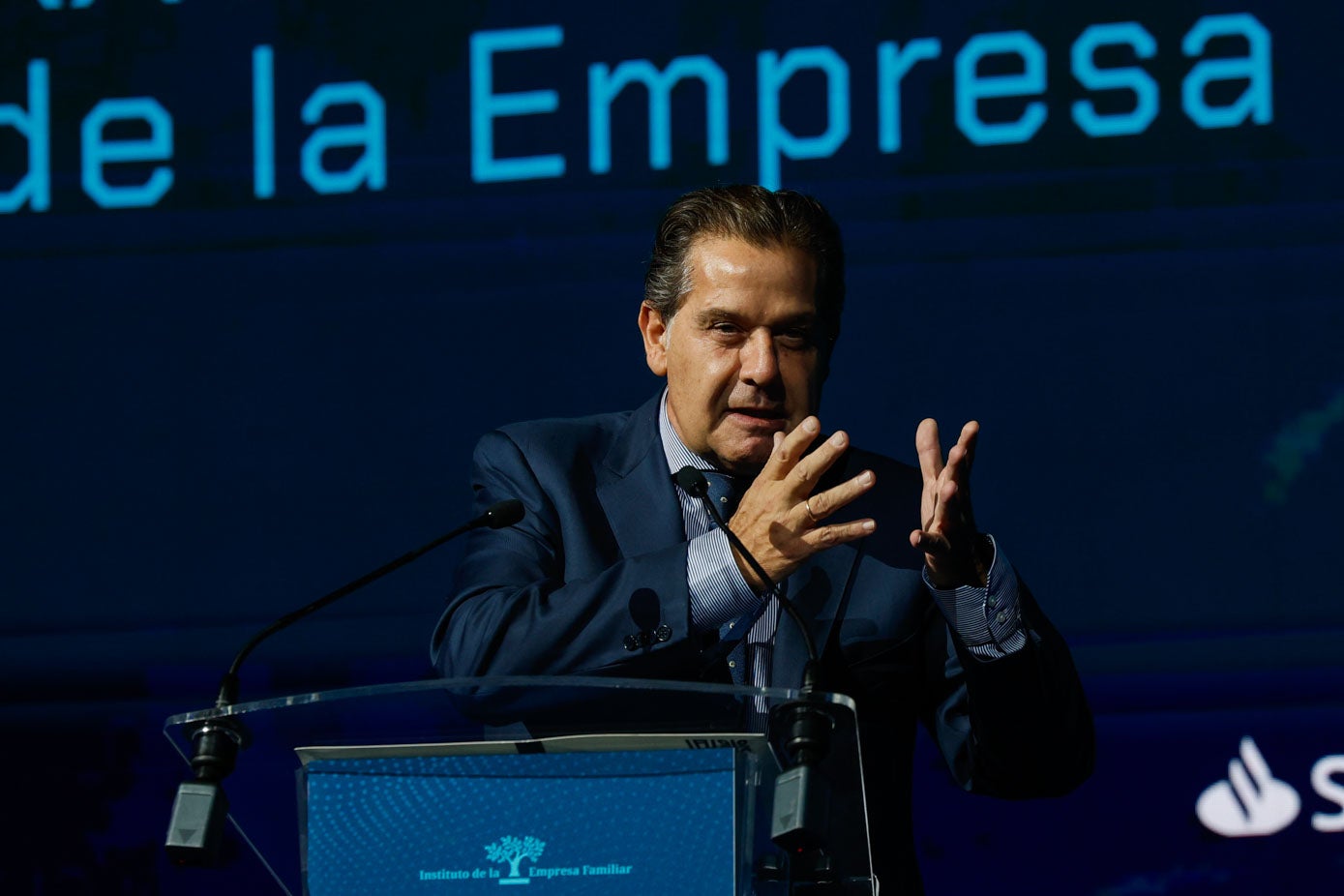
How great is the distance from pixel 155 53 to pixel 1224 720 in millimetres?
1981

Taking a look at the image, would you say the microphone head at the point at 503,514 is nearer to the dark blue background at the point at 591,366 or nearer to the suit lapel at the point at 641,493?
the suit lapel at the point at 641,493

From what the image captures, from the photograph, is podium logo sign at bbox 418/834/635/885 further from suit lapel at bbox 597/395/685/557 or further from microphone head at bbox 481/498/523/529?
suit lapel at bbox 597/395/685/557

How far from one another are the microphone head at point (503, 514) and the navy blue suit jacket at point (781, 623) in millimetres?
99

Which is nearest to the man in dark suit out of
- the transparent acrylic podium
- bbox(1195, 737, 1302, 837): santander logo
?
the transparent acrylic podium

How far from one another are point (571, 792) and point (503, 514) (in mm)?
467

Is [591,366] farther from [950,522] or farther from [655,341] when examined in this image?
[950,522]

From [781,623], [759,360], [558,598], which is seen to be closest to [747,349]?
[759,360]

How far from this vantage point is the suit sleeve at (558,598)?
165 cm

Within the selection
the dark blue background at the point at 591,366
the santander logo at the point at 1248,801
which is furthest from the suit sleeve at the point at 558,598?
the santander logo at the point at 1248,801

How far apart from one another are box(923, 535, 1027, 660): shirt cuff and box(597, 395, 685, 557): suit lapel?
1.29 ft

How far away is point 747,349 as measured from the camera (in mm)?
2051

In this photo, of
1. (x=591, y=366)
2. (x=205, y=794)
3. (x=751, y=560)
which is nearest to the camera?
(x=205, y=794)

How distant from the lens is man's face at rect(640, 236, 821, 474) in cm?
205

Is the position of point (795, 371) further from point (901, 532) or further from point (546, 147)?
point (546, 147)
